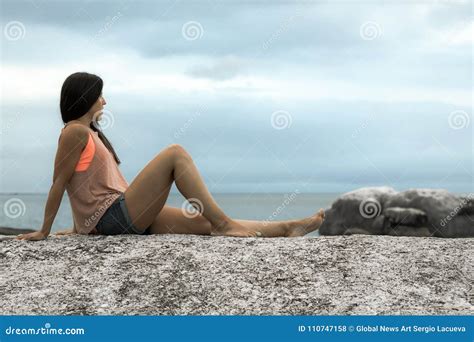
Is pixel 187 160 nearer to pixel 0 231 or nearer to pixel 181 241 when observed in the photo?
pixel 181 241

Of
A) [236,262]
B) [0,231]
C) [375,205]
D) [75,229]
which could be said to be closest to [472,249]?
[236,262]

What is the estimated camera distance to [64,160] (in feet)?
15.8

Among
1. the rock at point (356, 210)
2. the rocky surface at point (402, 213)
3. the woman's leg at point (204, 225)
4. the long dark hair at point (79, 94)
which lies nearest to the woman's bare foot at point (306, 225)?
the woman's leg at point (204, 225)

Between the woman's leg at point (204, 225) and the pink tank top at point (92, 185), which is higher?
the pink tank top at point (92, 185)

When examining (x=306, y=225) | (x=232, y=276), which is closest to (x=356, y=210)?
(x=306, y=225)

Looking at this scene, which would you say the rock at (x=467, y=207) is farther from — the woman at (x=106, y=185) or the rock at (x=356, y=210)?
the woman at (x=106, y=185)

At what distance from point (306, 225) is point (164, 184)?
4.35ft

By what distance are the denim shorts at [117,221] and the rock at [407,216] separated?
372 inches

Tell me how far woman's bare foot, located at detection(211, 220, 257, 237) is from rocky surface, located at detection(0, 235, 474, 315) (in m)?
0.13

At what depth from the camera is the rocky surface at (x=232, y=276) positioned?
4.09 m

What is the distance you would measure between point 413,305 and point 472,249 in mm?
1207

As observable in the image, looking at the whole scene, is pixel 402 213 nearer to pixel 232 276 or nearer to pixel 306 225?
pixel 306 225

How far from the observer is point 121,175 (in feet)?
16.9

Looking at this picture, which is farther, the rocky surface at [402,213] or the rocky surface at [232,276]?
the rocky surface at [402,213]
